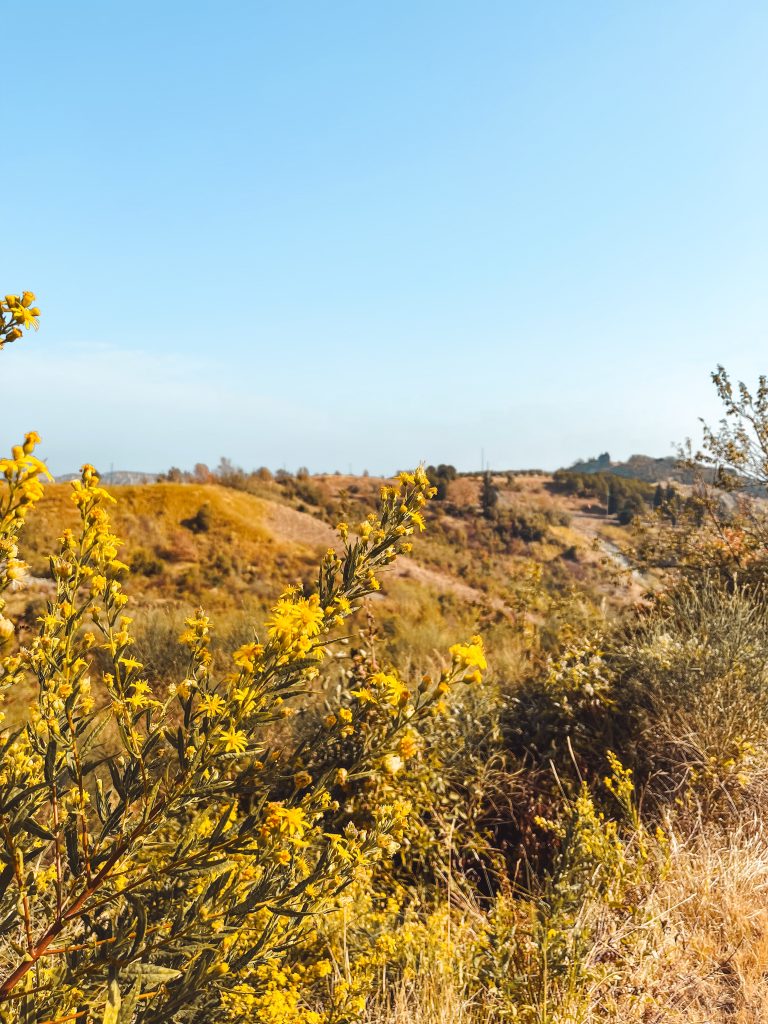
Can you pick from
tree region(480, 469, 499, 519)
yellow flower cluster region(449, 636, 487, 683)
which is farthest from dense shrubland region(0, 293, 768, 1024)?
tree region(480, 469, 499, 519)

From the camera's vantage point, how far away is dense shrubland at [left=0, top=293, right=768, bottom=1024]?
46.8 inches

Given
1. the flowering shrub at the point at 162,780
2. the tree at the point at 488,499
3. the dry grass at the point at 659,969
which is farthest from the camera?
the tree at the point at 488,499

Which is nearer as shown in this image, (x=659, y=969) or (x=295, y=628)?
(x=295, y=628)

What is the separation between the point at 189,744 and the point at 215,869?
0.27m

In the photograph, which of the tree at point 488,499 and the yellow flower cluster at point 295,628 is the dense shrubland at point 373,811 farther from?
the tree at point 488,499

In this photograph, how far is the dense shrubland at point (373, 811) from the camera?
46.8 inches

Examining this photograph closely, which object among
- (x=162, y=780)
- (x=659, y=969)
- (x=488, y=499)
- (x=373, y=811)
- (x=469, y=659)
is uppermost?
(x=488, y=499)

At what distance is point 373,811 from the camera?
278cm

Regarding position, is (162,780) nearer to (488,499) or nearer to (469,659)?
(469,659)

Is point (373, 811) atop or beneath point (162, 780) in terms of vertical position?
beneath

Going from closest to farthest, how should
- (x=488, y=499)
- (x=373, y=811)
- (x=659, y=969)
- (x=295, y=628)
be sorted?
(x=295, y=628), (x=659, y=969), (x=373, y=811), (x=488, y=499)

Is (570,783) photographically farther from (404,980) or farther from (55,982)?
(55,982)

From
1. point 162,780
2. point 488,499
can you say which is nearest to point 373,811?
point 162,780

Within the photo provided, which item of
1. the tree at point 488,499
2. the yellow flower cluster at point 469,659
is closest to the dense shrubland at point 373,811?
the yellow flower cluster at point 469,659
